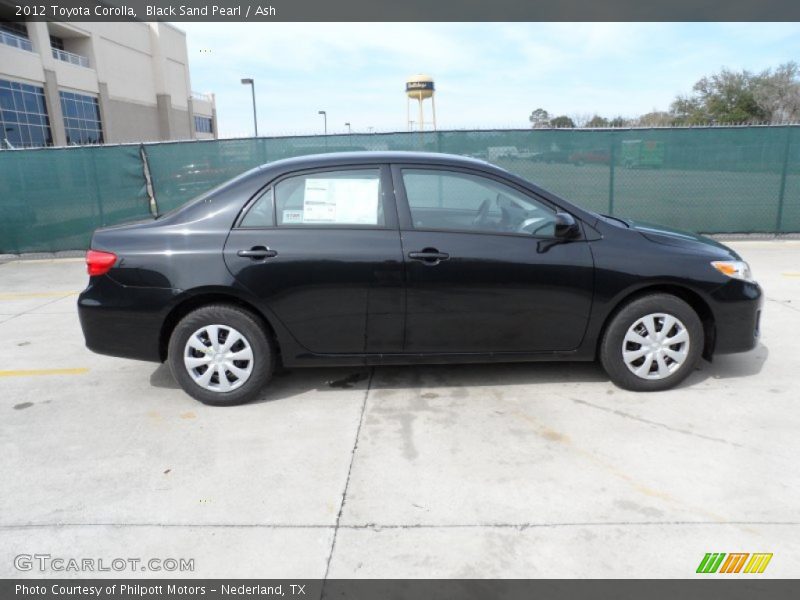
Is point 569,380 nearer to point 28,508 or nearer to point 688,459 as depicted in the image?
Result: point 688,459

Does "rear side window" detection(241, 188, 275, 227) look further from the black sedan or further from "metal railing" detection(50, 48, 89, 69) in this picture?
"metal railing" detection(50, 48, 89, 69)

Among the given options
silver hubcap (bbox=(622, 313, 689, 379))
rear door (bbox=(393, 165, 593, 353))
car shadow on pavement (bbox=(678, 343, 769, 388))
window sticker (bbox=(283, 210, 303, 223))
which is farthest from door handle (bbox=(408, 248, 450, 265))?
car shadow on pavement (bbox=(678, 343, 769, 388))

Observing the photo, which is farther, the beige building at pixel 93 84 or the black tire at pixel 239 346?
the beige building at pixel 93 84

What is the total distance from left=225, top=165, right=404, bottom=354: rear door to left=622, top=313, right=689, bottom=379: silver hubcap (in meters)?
1.60

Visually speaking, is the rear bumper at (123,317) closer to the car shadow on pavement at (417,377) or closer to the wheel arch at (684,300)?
the car shadow on pavement at (417,377)

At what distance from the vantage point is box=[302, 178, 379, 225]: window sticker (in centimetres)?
407

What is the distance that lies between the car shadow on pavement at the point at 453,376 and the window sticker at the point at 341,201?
126cm

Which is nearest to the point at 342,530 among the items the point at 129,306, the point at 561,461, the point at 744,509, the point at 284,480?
the point at 284,480

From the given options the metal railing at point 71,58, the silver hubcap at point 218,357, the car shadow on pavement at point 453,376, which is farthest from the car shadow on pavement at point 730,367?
the metal railing at point 71,58

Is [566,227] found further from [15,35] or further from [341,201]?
[15,35]

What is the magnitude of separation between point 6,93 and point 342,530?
4196cm

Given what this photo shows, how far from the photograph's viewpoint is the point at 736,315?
Answer: 162 inches

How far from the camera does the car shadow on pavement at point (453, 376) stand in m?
4.42

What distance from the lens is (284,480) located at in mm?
3227
